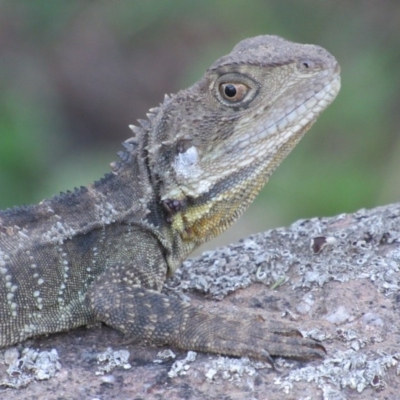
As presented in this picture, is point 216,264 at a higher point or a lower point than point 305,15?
lower

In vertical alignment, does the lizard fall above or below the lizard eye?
below

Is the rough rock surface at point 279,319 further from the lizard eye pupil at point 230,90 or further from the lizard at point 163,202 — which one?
the lizard eye pupil at point 230,90

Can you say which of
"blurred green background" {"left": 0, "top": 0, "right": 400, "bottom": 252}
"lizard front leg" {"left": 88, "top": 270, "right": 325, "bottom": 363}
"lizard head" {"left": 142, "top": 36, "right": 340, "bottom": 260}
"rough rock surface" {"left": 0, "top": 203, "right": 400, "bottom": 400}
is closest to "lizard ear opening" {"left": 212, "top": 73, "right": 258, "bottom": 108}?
"lizard head" {"left": 142, "top": 36, "right": 340, "bottom": 260}

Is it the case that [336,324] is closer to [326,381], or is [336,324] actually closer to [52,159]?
[326,381]

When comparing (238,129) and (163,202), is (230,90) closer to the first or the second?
(238,129)

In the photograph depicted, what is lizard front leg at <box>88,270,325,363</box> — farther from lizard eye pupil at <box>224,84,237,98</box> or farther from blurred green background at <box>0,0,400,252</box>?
blurred green background at <box>0,0,400,252</box>

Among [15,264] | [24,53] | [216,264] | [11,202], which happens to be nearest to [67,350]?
[15,264]

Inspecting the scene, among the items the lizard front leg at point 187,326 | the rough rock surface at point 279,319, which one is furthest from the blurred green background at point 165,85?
the lizard front leg at point 187,326
